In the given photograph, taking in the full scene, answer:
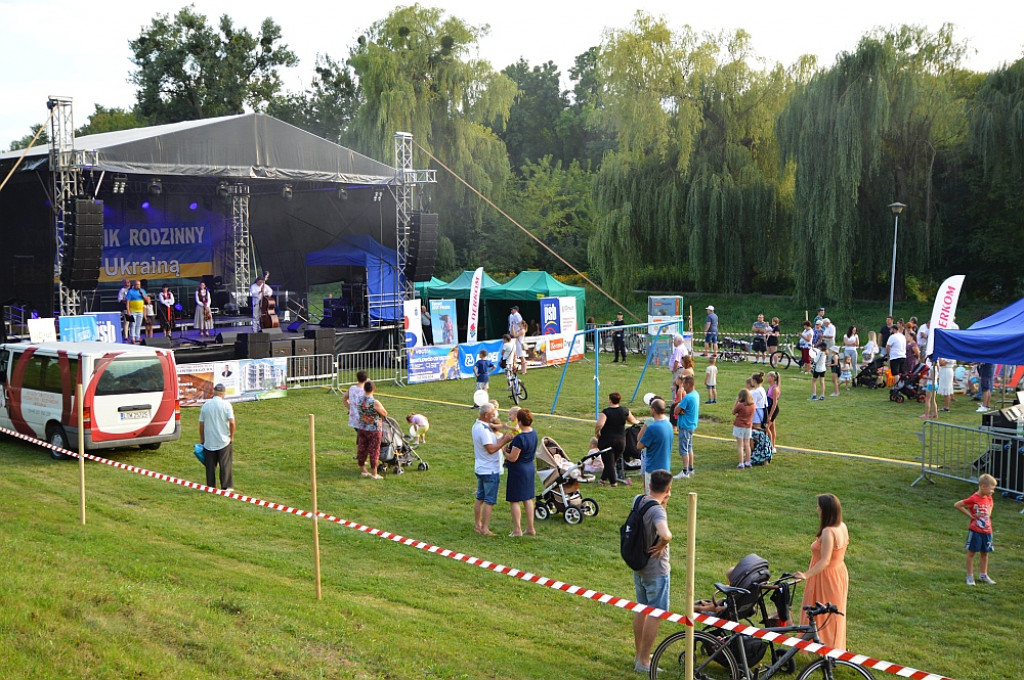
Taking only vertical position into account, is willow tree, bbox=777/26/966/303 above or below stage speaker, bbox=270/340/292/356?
above

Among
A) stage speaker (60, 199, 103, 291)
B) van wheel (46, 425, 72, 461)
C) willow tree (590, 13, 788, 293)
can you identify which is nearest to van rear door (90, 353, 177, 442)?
van wheel (46, 425, 72, 461)

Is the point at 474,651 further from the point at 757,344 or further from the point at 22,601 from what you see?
the point at 757,344

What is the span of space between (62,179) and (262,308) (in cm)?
722

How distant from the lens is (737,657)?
244 inches

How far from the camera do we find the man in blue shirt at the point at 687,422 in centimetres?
1331

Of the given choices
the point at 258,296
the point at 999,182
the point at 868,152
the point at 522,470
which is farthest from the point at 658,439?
the point at 999,182

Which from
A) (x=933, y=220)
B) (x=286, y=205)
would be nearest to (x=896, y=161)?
(x=933, y=220)

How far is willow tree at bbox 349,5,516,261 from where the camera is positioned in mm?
43156

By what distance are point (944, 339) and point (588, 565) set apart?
7.16m

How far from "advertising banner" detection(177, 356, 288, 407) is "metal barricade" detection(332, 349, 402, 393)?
247 centimetres

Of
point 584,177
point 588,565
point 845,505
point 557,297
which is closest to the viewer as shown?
point 588,565

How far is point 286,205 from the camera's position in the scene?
3347 centimetres

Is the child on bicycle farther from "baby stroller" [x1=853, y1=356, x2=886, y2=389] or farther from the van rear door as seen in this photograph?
the van rear door

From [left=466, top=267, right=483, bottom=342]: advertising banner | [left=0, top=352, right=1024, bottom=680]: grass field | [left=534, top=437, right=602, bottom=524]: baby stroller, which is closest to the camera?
[left=0, top=352, right=1024, bottom=680]: grass field
